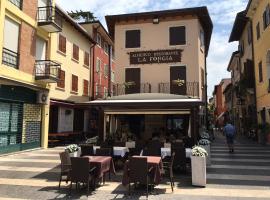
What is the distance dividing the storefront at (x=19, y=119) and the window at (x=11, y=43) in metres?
1.30

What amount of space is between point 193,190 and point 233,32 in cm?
2441

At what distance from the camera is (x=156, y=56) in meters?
21.8

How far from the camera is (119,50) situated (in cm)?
2256

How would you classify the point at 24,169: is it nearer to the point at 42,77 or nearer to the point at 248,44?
the point at 42,77

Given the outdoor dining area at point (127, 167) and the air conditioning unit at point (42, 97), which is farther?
the air conditioning unit at point (42, 97)

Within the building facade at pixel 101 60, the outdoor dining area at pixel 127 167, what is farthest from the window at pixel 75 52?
the outdoor dining area at pixel 127 167

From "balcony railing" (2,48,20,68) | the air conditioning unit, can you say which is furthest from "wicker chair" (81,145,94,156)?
the air conditioning unit

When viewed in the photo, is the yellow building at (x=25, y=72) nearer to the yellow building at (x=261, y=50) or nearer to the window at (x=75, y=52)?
the window at (x=75, y=52)

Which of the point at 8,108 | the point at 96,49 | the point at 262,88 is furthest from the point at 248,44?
the point at 8,108

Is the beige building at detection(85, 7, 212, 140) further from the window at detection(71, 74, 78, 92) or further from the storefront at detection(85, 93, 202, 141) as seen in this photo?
the window at detection(71, 74, 78, 92)

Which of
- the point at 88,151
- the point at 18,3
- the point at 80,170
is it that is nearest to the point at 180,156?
the point at 88,151

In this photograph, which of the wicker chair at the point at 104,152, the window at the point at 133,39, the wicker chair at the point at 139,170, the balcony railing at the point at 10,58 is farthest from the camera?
the window at the point at 133,39

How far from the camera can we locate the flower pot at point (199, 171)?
852 centimetres

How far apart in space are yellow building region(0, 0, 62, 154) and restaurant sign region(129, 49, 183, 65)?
6.04 m
